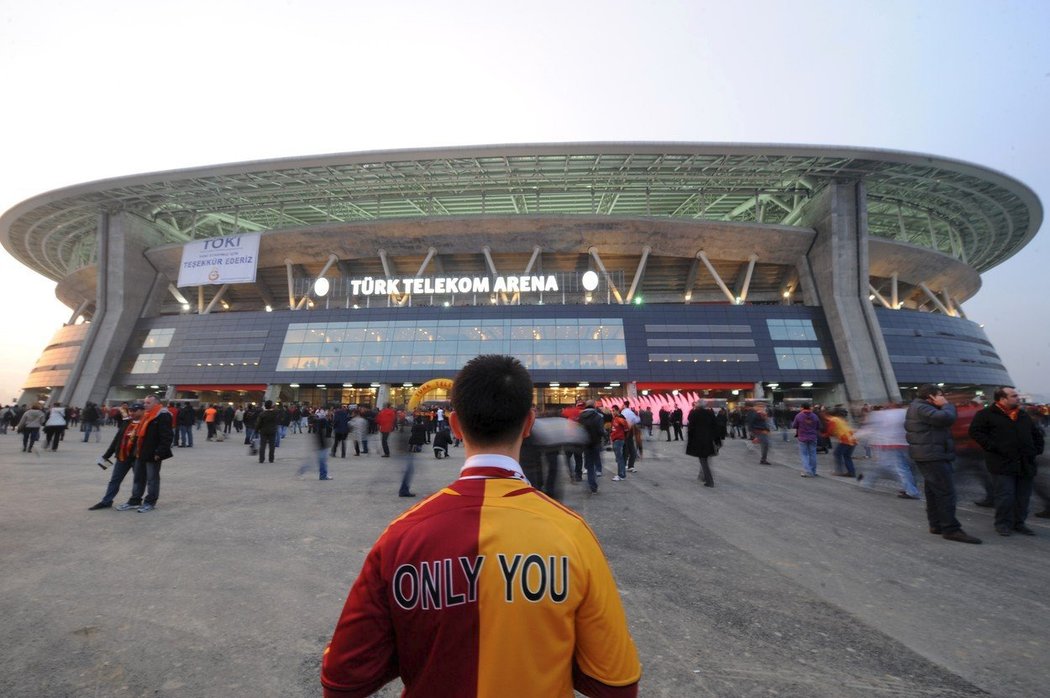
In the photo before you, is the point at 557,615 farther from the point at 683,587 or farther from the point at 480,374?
the point at 683,587

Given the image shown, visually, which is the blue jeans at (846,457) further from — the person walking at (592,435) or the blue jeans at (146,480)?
the blue jeans at (146,480)

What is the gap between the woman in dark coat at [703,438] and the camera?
978 centimetres

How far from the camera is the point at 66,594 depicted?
407 cm

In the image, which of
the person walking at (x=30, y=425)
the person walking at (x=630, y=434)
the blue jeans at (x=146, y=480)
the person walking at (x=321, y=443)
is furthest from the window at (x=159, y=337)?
the person walking at (x=630, y=434)

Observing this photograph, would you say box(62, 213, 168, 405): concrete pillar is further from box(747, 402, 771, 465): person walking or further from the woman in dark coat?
the woman in dark coat

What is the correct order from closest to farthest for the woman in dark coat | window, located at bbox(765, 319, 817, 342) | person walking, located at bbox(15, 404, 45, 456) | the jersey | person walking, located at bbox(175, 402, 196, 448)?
the jersey, the woman in dark coat, person walking, located at bbox(15, 404, 45, 456), person walking, located at bbox(175, 402, 196, 448), window, located at bbox(765, 319, 817, 342)

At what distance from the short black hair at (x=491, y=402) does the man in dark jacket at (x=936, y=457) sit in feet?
23.7

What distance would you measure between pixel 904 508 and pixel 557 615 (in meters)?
9.77

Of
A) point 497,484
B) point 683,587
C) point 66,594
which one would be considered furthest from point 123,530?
point 497,484

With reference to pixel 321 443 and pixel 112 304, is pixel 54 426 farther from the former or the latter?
pixel 112 304

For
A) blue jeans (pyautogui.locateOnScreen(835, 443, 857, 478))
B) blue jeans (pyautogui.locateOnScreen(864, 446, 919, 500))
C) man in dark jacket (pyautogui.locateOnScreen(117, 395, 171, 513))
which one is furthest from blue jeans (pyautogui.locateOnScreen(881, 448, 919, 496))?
man in dark jacket (pyautogui.locateOnScreen(117, 395, 171, 513))

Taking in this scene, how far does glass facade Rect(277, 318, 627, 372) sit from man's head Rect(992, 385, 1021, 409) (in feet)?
117

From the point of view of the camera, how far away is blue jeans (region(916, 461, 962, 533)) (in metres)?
6.23

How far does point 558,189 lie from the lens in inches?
1821
